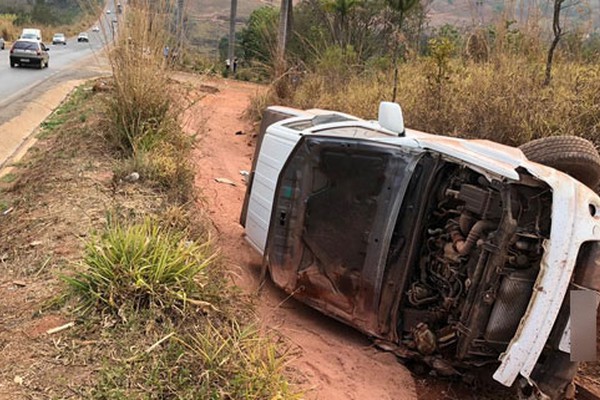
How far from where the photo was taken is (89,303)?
3.57 meters

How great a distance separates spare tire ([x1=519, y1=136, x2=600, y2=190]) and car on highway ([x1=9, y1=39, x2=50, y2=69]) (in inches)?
1085

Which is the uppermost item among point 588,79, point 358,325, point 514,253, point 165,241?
point 588,79

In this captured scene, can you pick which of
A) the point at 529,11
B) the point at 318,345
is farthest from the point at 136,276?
the point at 529,11

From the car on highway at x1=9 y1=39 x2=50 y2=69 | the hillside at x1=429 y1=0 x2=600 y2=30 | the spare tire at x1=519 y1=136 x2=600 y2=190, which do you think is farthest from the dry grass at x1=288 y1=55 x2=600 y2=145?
the car on highway at x1=9 y1=39 x2=50 y2=69

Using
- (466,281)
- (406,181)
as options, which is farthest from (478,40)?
(466,281)

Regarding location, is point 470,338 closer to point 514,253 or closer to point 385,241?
point 514,253

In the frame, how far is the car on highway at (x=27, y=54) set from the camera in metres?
26.9

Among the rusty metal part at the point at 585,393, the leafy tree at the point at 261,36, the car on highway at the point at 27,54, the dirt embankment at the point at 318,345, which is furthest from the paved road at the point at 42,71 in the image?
the rusty metal part at the point at 585,393

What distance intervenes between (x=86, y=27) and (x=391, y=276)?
5683 millimetres

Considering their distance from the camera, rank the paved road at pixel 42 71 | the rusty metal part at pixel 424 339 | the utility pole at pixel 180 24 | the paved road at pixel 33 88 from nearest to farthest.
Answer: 1. the rusty metal part at pixel 424 339
2. the paved road at pixel 42 71
3. the paved road at pixel 33 88
4. the utility pole at pixel 180 24

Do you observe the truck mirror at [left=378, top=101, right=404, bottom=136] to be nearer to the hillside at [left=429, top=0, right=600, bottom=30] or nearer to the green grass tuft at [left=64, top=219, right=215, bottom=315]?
the green grass tuft at [left=64, top=219, right=215, bottom=315]

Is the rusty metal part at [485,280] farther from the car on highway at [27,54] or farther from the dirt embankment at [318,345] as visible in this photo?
the car on highway at [27,54]

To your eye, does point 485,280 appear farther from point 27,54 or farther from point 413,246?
point 27,54

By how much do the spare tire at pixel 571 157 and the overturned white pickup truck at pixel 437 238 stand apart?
11 mm
